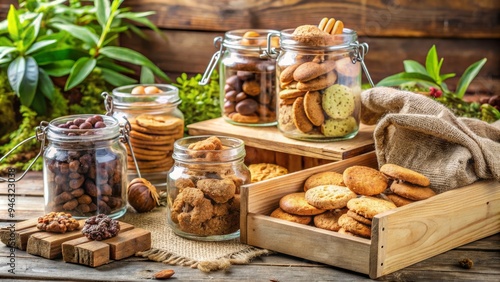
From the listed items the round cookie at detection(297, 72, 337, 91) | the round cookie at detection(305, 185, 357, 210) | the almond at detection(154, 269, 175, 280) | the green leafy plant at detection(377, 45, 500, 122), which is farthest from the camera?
the green leafy plant at detection(377, 45, 500, 122)

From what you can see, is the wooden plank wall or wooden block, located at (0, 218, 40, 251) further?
the wooden plank wall

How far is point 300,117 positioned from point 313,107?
5 centimetres

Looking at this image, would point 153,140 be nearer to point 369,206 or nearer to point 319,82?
point 319,82

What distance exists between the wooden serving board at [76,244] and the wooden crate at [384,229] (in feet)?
0.81

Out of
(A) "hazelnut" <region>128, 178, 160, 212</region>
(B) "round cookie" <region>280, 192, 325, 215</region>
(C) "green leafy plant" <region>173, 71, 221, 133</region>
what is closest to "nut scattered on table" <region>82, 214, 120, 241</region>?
(A) "hazelnut" <region>128, 178, 160, 212</region>

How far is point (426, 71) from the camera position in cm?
259

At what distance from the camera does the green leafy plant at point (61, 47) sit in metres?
2.67

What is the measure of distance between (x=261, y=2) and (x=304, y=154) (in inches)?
41.9

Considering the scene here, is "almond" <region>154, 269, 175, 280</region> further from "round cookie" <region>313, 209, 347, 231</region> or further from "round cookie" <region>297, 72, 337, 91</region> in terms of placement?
"round cookie" <region>297, 72, 337, 91</region>

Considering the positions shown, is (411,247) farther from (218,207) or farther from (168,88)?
(168,88)

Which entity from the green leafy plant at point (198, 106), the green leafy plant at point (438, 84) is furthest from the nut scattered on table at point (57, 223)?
the green leafy plant at point (438, 84)

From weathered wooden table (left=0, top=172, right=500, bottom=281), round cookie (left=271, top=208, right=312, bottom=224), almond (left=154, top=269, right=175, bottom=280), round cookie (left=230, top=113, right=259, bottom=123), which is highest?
round cookie (left=230, top=113, right=259, bottom=123)

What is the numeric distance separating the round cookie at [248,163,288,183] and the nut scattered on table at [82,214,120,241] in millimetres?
440

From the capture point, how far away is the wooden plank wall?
9.42ft
